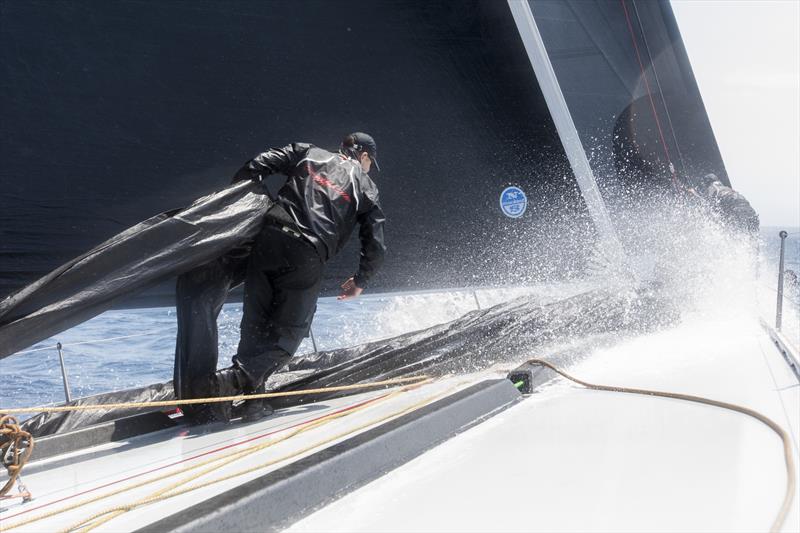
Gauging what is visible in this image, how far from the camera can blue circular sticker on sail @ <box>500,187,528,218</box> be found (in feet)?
8.98

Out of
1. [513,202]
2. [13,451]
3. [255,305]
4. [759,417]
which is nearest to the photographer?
[13,451]

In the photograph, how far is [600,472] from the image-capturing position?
1.16 metres

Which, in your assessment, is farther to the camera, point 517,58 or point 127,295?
point 517,58

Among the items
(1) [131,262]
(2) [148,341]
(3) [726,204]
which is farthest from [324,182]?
(2) [148,341]

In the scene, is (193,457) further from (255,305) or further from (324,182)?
(324,182)

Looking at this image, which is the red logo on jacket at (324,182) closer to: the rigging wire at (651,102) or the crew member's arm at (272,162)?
the crew member's arm at (272,162)

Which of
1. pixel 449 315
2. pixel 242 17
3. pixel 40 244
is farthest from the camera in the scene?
pixel 449 315

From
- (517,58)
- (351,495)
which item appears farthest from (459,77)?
(351,495)

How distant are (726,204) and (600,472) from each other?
3.56 meters

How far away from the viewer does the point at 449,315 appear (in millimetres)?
5340

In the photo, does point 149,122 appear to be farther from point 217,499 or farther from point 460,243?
point 217,499

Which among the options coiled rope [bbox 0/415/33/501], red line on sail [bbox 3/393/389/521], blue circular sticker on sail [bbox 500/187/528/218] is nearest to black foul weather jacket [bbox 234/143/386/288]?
red line on sail [bbox 3/393/389/521]

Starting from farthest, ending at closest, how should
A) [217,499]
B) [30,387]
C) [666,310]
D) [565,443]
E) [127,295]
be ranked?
[30,387]
[666,310]
[127,295]
[565,443]
[217,499]

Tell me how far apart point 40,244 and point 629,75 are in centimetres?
266
